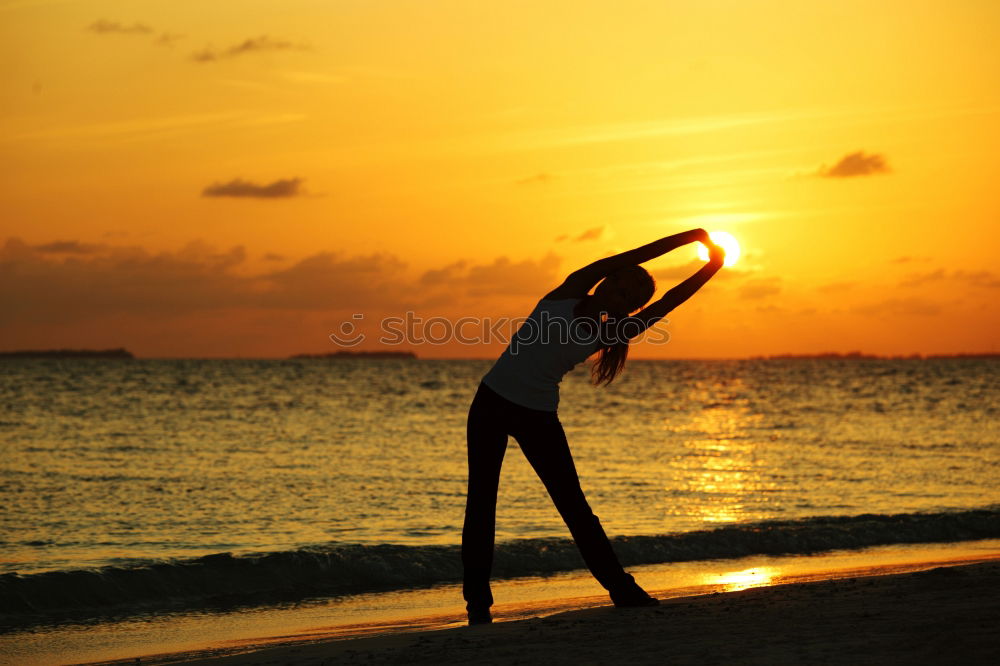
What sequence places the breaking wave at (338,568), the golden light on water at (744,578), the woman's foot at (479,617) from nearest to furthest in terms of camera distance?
the woman's foot at (479,617)
the golden light on water at (744,578)
the breaking wave at (338,568)

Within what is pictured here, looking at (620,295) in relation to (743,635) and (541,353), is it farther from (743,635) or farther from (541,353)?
(743,635)

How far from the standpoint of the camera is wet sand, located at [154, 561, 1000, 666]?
4812mm

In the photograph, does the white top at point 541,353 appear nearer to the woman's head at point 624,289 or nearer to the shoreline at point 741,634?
the woman's head at point 624,289

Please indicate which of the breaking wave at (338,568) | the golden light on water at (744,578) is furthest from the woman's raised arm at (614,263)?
the breaking wave at (338,568)

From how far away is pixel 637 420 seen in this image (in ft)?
114

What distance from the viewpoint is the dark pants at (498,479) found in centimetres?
579

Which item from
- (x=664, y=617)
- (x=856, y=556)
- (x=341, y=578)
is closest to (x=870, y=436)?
(x=856, y=556)

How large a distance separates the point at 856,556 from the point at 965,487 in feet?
22.0

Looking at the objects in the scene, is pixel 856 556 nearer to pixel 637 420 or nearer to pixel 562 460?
pixel 562 460

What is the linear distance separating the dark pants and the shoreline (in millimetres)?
303

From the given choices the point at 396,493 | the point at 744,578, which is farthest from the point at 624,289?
the point at 396,493

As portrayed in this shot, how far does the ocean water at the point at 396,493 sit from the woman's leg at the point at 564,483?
4356 mm

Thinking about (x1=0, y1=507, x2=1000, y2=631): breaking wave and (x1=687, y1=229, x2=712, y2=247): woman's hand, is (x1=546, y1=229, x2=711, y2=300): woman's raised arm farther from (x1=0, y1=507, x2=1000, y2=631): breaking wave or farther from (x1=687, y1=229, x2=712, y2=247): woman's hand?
(x1=0, y1=507, x2=1000, y2=631): breaking wave

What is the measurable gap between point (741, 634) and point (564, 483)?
131cm
